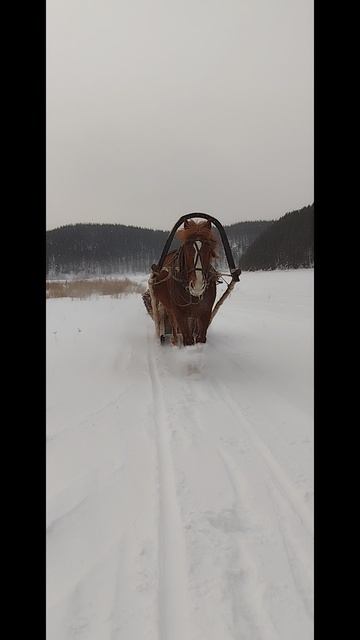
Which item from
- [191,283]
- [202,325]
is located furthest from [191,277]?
[202,325]

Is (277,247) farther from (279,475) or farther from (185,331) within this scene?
(279,475)

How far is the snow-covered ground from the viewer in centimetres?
132

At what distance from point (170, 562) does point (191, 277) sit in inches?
169

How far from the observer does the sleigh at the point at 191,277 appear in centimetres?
549

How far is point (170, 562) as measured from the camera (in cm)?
158

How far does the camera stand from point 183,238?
559cm

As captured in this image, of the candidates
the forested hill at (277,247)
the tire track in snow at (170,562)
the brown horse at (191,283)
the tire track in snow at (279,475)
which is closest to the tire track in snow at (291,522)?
the tire track in snow at (279,475)

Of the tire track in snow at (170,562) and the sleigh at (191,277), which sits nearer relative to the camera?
the tire track in snow at (170,562)

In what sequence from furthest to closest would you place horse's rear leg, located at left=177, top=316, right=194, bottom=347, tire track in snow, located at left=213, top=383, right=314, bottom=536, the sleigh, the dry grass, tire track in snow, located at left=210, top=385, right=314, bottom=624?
the dry grass < horse's rear leg, located at left=177, top=316, right=194, bottom=347 < the sleigh < tire track in snow, located at left=213, top=383, right=314, bottom=536 < tire track in snow, located at left=210, top=385, right=314, bottom=624

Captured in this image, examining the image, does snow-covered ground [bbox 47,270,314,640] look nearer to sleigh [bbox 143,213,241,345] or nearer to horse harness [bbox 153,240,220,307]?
sleigh [bbox 143,213,241,345]

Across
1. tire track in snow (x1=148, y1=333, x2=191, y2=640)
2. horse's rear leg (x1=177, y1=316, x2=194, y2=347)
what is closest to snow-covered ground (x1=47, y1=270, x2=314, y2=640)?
tire track in snow (x1=148, y1=333, x2=191, y2=640)

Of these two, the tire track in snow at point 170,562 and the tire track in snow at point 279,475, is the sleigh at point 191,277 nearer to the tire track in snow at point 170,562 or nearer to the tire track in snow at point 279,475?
the tire track in snow at point 279,475
